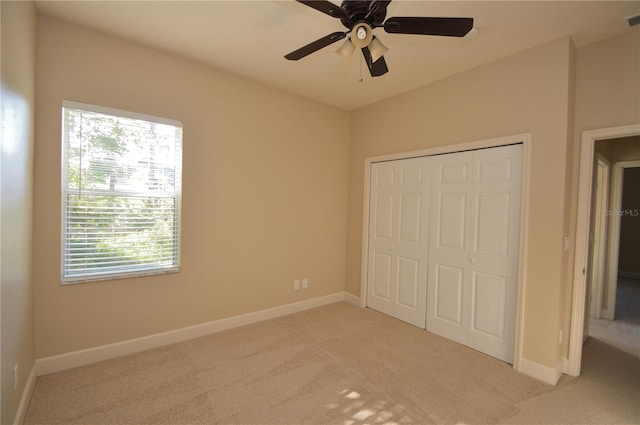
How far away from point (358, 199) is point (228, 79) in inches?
92.0

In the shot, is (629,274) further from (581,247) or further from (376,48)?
(376,48)

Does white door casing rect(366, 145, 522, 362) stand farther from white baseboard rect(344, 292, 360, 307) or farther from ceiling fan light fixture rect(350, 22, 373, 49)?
ceiling fan light fixture rect(350, 22, 373, 49)

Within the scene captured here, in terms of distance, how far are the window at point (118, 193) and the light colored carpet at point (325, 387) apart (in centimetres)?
91

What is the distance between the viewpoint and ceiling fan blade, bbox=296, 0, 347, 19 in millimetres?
1492

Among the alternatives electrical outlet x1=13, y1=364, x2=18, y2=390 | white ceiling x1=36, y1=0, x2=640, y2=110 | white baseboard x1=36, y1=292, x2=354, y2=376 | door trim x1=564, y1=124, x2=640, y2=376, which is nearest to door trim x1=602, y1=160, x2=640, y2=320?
door trim x1=564, y1=124, x2=640, y2=376

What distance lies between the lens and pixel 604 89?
8.09ft

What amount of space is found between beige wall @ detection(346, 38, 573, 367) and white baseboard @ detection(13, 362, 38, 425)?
12.5 ft

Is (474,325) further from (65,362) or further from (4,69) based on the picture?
(4,69)

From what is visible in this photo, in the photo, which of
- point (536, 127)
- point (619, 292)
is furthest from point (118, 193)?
point (619, 292)

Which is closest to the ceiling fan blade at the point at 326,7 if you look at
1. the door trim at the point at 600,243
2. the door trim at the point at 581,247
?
the door trim at the point at 581,247

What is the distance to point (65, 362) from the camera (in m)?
2.50

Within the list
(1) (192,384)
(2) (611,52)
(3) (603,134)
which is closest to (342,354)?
(1) (192,384)

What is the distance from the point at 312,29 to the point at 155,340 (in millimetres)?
3246

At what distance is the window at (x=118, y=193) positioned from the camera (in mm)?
2502
